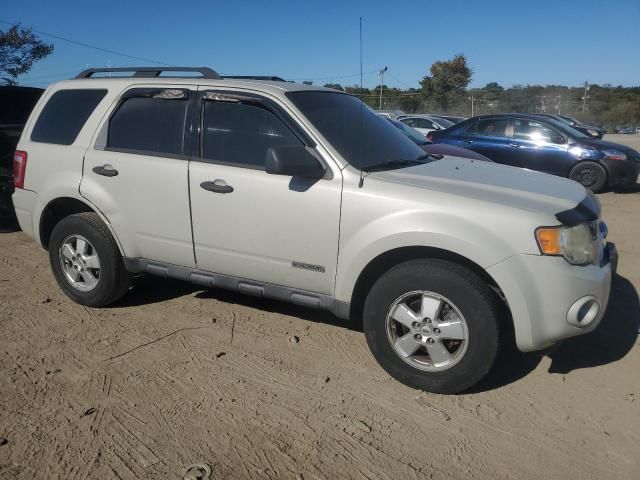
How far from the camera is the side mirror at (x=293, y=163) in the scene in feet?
10.8

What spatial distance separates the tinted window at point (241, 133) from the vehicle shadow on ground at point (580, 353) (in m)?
2.03

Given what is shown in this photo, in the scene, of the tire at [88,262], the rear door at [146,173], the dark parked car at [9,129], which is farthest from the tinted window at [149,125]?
the dark parked car at [9,129]

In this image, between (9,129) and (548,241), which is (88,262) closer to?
(548,241)

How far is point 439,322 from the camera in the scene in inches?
124

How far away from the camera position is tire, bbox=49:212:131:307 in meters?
4.25

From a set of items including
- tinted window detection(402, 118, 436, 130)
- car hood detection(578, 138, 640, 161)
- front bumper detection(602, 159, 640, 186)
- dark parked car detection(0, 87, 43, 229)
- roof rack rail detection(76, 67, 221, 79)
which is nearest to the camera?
roof rack rail detection(76, 67, 221, 79)

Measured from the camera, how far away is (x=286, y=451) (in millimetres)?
2723

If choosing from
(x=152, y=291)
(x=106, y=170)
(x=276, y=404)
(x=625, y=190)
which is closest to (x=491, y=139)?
(x=625, y=190)

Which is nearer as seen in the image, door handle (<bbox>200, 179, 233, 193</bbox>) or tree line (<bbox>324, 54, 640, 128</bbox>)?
door handle (<bbox>200, 179, 233, 193</bbox>)

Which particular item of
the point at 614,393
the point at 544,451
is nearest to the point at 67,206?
the point at 544,451

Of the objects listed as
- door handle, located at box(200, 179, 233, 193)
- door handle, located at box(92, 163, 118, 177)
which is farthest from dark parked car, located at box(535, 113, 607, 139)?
door handle, located at box(92, 163, 118, 177)

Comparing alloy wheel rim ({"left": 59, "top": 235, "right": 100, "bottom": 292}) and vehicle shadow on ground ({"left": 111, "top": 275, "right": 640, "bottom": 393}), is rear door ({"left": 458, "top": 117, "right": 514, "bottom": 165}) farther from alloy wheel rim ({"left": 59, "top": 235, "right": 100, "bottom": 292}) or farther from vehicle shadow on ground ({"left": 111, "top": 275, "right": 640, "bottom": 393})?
alloy wheel rim ({"left": 59, "top": 235, "right": 100, "bottom": 292})

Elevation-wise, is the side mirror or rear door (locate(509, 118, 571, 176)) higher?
rear door (locate(509, 118, 571, 176))

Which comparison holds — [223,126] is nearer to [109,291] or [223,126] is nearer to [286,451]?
[109,291]
